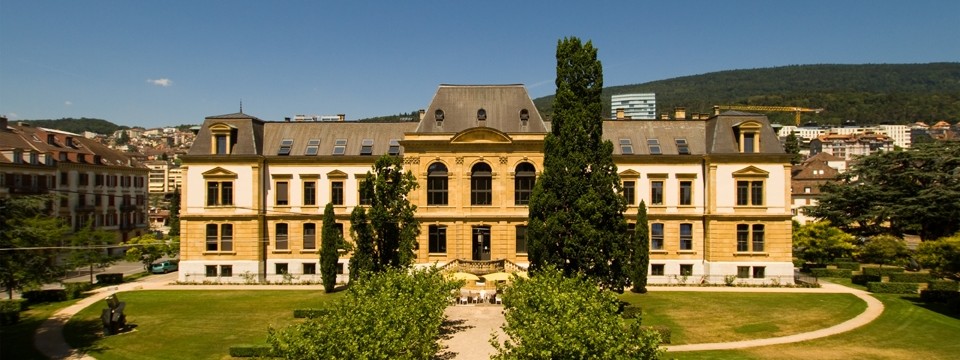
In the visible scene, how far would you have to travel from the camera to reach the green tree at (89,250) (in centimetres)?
4728

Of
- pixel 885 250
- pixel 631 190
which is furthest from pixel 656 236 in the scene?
pixel 885 250

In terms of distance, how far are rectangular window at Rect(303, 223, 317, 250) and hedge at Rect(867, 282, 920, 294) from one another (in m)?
42.5

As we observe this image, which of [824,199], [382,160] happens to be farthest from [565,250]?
[824,199]

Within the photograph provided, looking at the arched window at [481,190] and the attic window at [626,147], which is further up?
the attic window at [626,147]

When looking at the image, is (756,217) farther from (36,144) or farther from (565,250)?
(36,144)

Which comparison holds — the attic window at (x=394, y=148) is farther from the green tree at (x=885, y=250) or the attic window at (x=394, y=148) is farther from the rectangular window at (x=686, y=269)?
the green tree at (x=885, y=250)

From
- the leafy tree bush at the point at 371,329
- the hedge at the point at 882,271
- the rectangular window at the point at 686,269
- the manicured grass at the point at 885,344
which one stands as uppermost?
the leafy tree bush at the point at 371,329

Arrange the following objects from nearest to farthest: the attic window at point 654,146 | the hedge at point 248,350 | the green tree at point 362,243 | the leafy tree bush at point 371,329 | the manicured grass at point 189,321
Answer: the leafy tree bush at point 371,329 < the hedge at point 248,350 < the manicured grass at point 189,321 < the green tree at point 362,243 < the attic window at point 654,146

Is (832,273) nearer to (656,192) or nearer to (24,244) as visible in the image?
(656,192)

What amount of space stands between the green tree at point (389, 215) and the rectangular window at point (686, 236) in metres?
23.3

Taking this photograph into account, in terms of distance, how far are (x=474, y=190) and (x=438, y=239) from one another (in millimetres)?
4875

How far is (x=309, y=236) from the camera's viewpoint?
47.9 meters

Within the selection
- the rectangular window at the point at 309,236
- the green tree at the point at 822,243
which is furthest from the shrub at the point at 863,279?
the rectangular window at the point at 309,236

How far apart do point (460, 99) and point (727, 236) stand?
2426 centimetres
